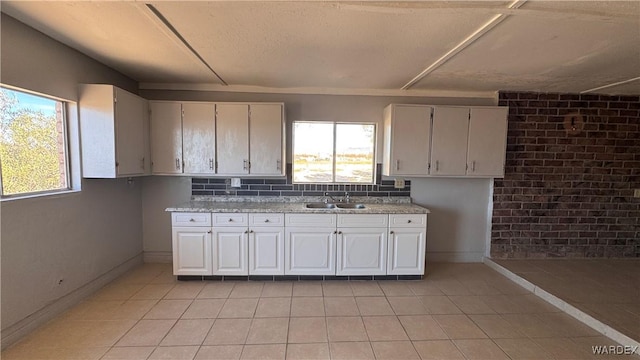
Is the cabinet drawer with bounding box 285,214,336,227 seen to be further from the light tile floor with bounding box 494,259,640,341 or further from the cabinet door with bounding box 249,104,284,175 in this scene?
the light tile floor with bounding box 494,259,640,341

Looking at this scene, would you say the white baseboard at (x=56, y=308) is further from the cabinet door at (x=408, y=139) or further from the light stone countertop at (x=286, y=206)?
the cabinet door at (x=408, y=139)

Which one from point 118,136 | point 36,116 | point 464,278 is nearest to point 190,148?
point 118,136

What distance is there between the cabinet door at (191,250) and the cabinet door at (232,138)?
0.76m

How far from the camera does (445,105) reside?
3.51 meters

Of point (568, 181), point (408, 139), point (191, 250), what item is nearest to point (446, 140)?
point (408, 139)

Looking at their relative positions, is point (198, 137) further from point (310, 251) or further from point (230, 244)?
point (310, 251)

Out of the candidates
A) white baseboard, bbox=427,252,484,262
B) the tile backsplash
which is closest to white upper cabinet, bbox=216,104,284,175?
the tile backsplash

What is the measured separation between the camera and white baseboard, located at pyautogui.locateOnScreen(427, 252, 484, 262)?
3.86 m

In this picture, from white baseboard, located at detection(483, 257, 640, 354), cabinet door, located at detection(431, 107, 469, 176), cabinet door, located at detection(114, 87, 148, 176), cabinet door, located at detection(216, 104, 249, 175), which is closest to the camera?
white baseboard, located at detection(483, 257, 640, 354)

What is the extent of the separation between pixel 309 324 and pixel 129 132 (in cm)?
260

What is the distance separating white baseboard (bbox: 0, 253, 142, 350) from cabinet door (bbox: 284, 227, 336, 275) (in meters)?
1.92

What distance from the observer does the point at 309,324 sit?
236 centimetres

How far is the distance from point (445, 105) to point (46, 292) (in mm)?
4410

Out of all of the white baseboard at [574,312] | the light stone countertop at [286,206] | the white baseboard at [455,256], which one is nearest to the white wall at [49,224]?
the light stone countertop at [286,206]
